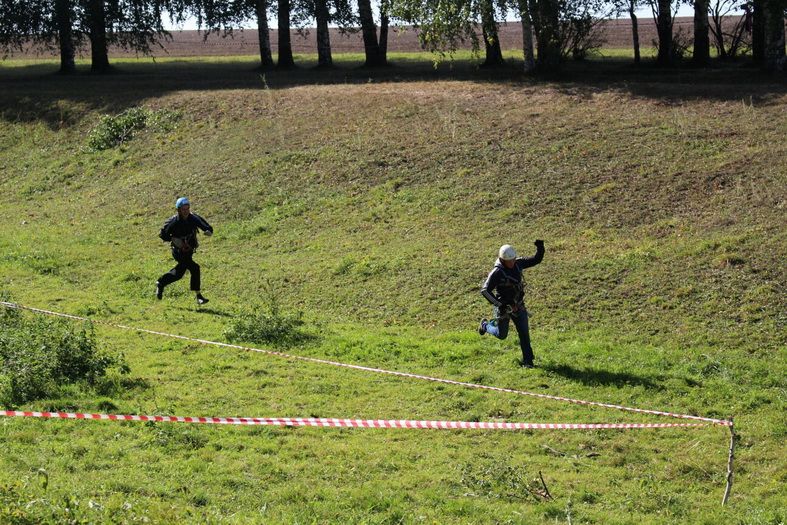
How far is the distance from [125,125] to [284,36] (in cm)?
1360

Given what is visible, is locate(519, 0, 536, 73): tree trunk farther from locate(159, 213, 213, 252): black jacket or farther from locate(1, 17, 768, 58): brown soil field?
locate(1, 17, 768, 58): brown soil field

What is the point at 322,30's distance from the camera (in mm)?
44875

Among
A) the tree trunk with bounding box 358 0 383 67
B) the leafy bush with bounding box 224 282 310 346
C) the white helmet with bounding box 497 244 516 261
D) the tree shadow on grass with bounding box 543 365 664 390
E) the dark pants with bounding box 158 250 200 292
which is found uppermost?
the tree trunk with bounding box 358 0 383 67

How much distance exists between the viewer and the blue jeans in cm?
1328

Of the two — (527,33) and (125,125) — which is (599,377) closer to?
(527,33)

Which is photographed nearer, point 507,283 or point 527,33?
point 507,283

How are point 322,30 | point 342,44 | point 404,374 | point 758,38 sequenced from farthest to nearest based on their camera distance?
1. point 342,44
2. point 322,30
3. point 758,38
4. point 404,374

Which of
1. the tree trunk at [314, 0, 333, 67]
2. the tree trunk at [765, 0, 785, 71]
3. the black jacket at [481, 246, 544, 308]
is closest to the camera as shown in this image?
the black jacket at [481, 246, 544, 308]

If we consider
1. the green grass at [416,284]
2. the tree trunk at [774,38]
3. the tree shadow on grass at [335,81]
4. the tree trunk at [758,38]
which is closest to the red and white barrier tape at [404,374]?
the green grass at [416,284]

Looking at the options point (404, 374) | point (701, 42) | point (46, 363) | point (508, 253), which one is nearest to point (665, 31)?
point (701, 42)

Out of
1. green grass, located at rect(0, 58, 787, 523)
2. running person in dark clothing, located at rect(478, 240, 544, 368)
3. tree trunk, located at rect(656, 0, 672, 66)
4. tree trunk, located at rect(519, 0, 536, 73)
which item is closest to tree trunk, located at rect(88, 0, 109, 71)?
green grass, located at rect(0, 58, 787, 523)

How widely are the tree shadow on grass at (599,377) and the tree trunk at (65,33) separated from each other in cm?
3690

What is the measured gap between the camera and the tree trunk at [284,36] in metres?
45.0

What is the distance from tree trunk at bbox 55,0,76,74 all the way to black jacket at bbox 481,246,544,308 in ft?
118
